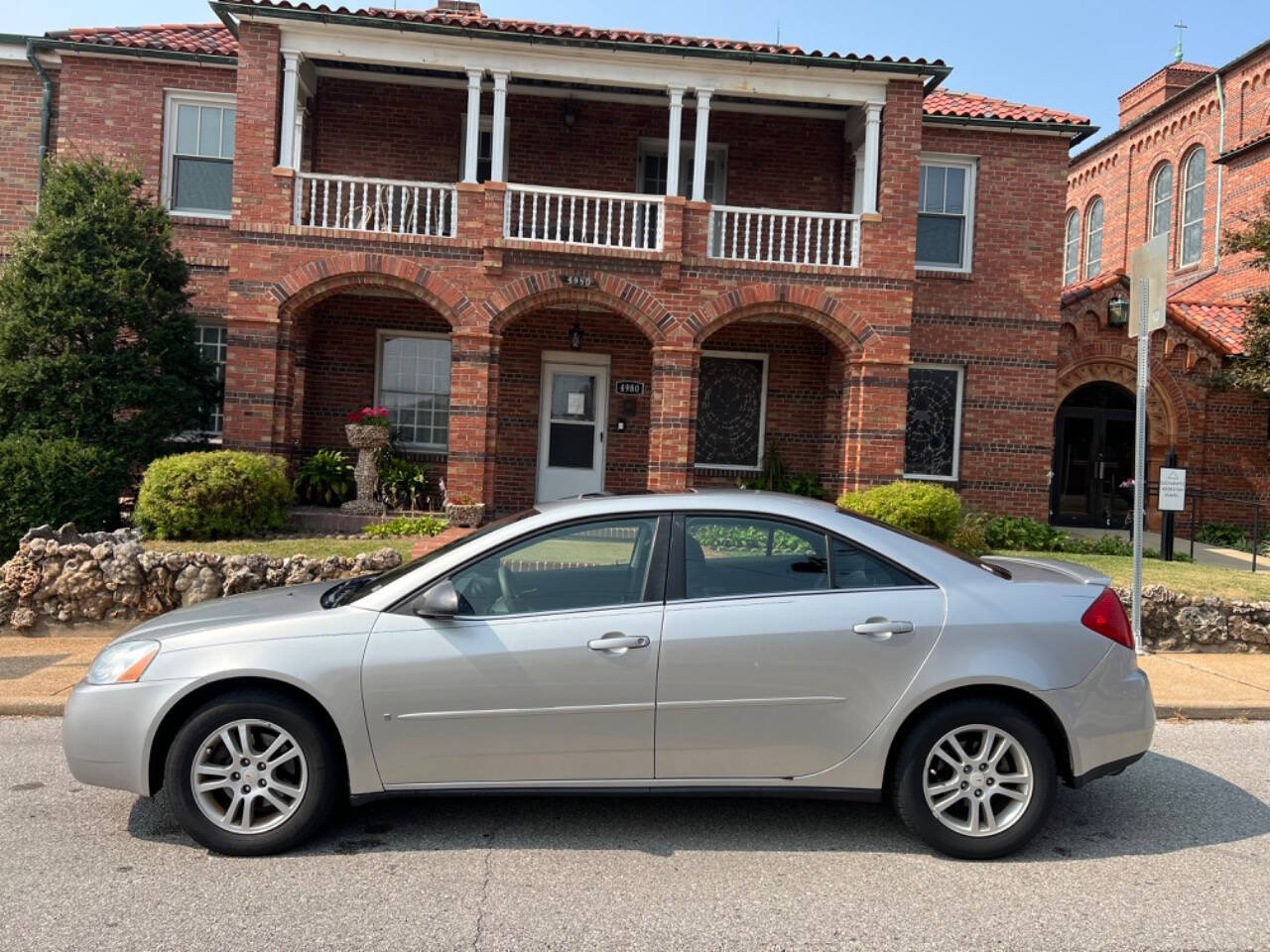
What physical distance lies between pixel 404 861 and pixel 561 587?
4.47 ft

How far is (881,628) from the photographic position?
4.31 metres

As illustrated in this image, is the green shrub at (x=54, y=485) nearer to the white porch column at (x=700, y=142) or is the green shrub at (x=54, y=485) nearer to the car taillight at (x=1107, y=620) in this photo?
the white porch column at (x=700, y=142)

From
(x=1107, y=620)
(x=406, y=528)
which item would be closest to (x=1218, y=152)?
(x=406, y=528)

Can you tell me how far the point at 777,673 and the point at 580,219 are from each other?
39.9 ft

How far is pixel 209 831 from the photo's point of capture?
4.18 metres

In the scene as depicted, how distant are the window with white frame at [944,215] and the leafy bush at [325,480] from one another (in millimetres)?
9638

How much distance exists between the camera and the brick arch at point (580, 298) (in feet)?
43.5

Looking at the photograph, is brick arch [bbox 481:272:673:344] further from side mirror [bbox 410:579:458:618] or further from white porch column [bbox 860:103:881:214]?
side mirror [bbox 410:579:458:618]

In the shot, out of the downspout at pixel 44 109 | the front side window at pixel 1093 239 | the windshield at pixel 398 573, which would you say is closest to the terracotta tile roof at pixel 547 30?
the downspout at pixel 44 109

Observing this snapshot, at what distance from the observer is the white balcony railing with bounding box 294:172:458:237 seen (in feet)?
43.0

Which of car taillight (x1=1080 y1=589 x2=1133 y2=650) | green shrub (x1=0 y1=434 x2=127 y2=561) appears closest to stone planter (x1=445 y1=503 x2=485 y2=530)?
green shrub (x1=0 y1=434 x2=127 y2=561)

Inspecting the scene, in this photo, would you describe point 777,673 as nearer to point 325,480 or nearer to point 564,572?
point 564,572

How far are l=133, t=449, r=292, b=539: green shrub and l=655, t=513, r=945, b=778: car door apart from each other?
8.09 m

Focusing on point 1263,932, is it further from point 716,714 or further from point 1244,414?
point 1244,414
